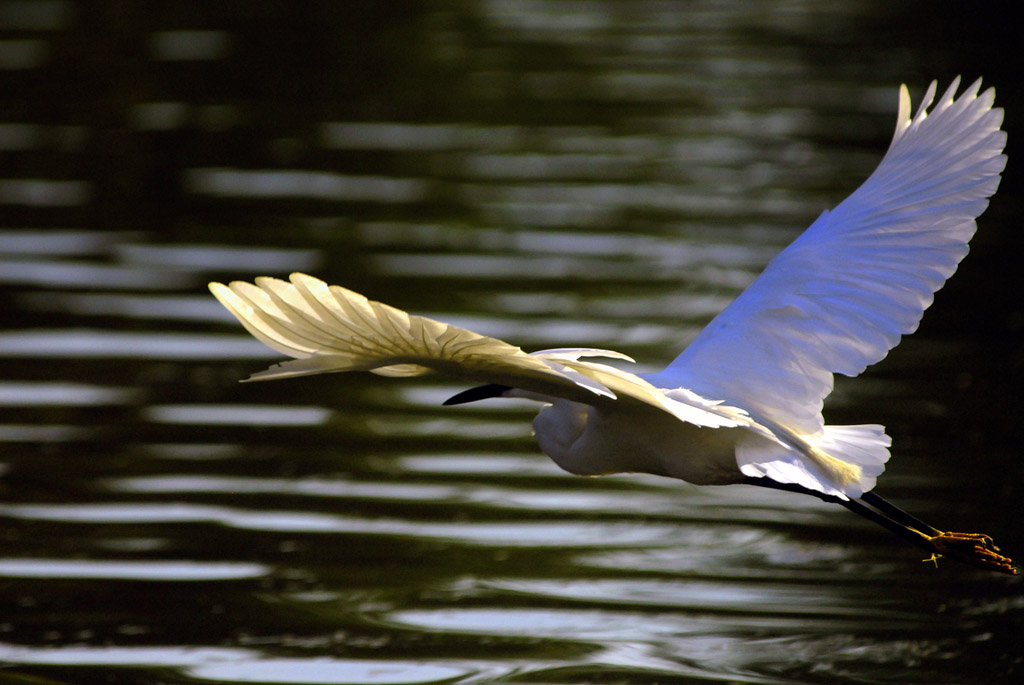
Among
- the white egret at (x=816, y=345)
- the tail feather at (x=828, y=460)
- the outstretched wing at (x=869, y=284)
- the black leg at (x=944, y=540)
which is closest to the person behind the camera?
the tail feather at (x=828, y=460)

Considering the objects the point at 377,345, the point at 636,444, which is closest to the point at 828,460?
the point at 636,444

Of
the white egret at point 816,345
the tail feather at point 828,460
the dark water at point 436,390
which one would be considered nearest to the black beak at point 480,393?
the white egret at point 816,345

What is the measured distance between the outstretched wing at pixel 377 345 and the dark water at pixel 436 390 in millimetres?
2026

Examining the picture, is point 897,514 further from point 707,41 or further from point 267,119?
point 707,41

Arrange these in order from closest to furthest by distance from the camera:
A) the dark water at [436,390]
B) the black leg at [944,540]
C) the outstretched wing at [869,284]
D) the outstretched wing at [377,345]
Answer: the outstretched wing at [377,345], the outstretched wing at [869,284], the black leg at [944,540], the dark water at [436,390]

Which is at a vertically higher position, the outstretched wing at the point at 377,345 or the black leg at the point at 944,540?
the outstretched wing at the point at 377,345

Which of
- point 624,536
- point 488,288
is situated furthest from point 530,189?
point 624,536

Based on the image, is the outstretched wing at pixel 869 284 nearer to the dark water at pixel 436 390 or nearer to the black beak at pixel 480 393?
the black beak at pixel 480 393

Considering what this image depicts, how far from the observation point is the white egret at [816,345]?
4.33 meters

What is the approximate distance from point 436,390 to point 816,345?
162 inches

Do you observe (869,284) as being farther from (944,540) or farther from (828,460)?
(944,540)

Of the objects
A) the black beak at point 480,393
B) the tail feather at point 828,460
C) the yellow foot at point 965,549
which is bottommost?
the yellow foot at point 965,549

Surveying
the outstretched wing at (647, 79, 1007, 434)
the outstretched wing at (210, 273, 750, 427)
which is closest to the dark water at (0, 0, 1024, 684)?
the outstretched wing at (647, 79, 1007, 434)

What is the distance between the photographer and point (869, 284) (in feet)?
15.1
